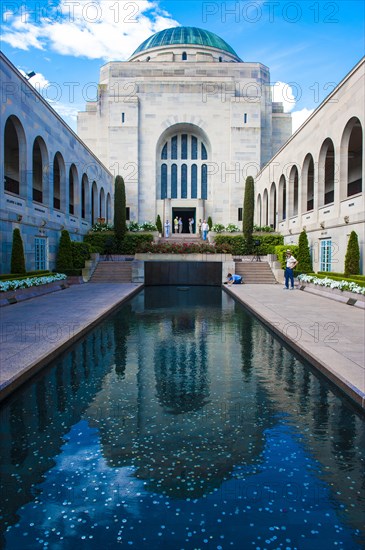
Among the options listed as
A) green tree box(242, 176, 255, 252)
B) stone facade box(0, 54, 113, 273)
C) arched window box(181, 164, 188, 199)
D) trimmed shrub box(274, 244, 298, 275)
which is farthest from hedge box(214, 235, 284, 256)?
arched window box(181, 164, 188, 199)

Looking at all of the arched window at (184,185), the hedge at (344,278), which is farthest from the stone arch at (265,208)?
the hedge at (344,278)

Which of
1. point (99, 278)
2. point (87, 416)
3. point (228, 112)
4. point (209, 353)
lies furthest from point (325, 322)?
point (228, 112)

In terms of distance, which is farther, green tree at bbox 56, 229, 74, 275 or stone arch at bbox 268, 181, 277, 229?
stone arch at bbox 268, 181, 277, 229

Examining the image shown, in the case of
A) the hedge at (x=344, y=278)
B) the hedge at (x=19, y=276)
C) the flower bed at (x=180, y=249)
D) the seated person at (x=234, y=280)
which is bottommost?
the seated person at (x=234, y=280)

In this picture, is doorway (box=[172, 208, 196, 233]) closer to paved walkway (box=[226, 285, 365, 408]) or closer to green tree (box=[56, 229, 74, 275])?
green tree (box=[56, 229, 74, 275])

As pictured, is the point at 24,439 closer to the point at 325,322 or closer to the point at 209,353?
the point at 209,353

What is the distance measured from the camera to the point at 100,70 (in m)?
43.7

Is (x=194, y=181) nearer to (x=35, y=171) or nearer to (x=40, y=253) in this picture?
(x=35, y=171)

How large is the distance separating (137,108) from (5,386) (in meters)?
38.8

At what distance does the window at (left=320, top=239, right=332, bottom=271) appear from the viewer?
780 inches

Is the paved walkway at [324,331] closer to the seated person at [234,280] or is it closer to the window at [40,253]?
the seated person at [234,280]

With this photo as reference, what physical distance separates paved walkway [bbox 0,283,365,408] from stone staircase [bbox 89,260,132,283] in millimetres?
7200

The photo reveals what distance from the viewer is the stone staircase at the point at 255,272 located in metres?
22.2

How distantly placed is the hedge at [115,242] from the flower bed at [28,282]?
773cm
